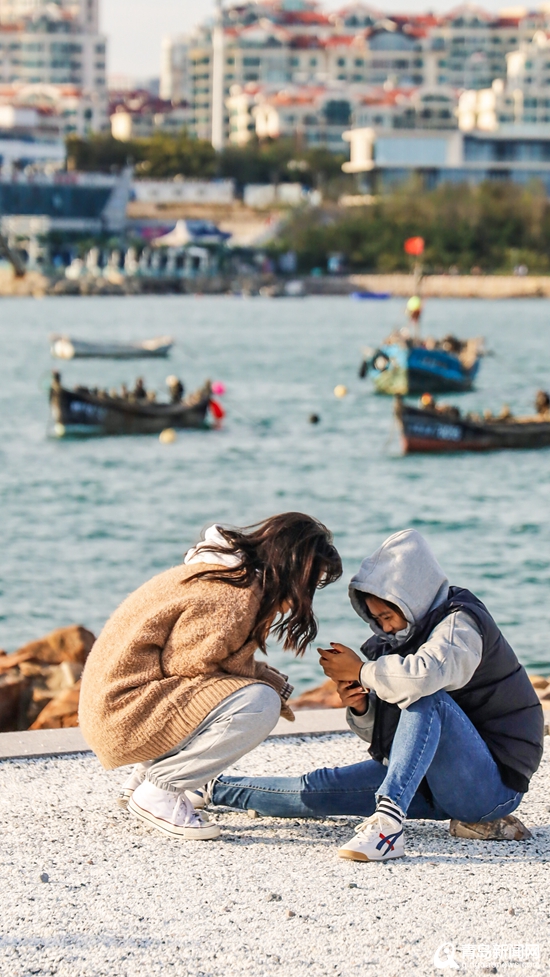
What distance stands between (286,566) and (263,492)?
55.7ft

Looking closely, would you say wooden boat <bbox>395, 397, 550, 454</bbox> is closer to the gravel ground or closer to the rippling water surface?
the rippling water surface

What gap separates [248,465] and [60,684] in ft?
55.2

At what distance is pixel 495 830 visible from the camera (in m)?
3.85

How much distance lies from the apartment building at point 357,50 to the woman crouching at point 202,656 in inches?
5494

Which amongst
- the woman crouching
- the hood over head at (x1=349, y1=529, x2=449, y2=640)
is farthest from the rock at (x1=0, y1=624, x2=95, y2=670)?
the hood over head at (x1=349, y1=529, x2=449, y2=640)

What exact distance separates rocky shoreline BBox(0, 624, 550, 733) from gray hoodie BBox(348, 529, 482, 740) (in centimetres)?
180

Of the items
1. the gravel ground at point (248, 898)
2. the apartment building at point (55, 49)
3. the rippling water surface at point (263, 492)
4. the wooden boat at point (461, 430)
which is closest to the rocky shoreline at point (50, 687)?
the gravel ground at point (248, 898)

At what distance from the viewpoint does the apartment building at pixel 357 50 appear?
474 feet

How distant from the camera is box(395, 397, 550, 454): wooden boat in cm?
2262

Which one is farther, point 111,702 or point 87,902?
point 111,702

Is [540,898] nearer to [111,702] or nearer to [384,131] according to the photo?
[111,702]

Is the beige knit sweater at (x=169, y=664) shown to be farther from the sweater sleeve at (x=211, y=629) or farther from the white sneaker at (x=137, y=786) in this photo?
the white sneaker at (x=137, y=786)

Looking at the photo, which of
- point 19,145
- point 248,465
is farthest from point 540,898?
point 19,145

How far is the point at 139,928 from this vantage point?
325 cm
